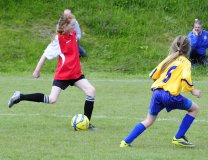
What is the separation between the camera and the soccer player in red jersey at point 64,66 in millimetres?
8578

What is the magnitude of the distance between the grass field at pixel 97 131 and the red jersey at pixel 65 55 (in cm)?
76

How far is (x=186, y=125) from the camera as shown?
747 cm

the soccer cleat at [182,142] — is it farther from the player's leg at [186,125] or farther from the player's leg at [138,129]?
the player's leg at [138,129]

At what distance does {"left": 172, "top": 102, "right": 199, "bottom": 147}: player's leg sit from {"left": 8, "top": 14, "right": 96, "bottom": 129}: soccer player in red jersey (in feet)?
5.29

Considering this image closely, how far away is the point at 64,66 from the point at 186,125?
2019 millimetres

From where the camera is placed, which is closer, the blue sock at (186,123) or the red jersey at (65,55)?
the blue sock at (186,123)

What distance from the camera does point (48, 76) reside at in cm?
1603

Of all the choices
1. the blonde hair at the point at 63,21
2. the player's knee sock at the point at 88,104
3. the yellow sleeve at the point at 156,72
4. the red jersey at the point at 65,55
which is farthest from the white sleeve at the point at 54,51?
the yellow sleeve at the point at 156,72

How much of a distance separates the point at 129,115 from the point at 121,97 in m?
2.27

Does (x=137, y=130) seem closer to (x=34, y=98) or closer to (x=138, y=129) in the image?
(x=138, y=129)

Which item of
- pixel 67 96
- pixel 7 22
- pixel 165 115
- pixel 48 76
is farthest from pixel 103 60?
pixel 165 115

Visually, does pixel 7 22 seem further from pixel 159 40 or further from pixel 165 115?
pixel 165 115

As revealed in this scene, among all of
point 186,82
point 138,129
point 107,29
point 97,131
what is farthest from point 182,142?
point 107,29

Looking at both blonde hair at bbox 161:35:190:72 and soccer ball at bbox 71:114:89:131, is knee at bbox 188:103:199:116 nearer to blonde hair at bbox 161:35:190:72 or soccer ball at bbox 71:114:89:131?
blonde hair at bbox 161:35:190:72
